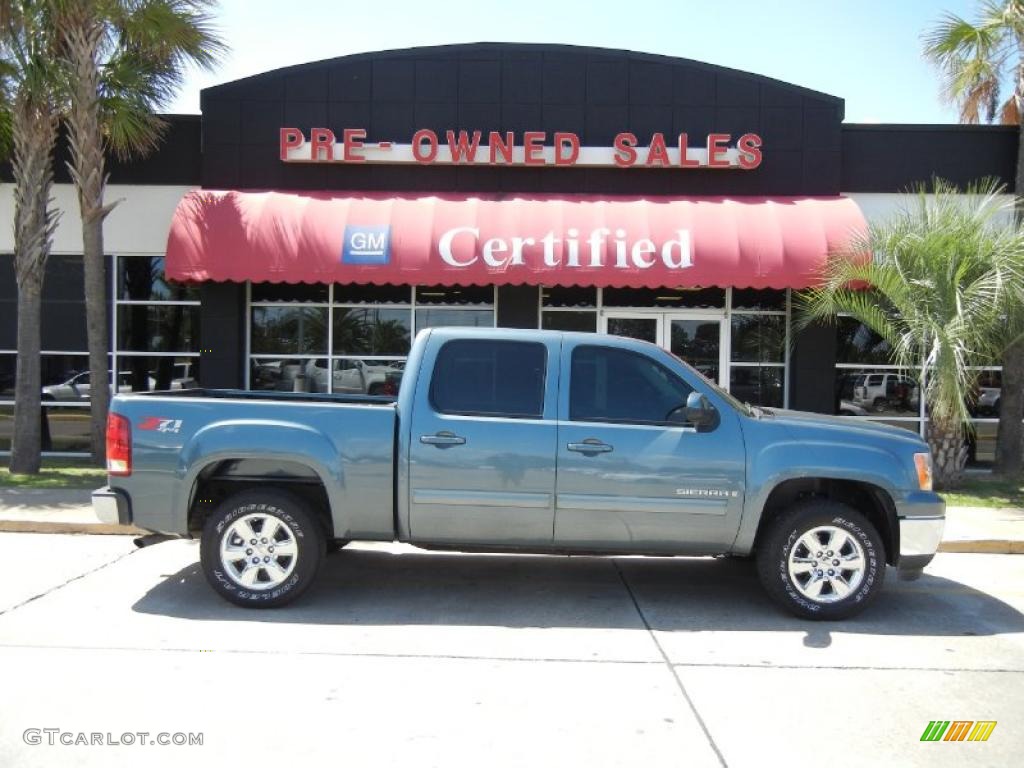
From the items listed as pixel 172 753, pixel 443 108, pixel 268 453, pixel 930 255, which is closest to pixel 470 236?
pixel 443 108

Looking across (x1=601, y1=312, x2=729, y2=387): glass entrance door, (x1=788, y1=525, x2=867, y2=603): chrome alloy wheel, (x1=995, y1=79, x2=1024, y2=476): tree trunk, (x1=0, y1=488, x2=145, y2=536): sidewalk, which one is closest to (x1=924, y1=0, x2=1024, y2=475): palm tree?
(x1=995, y1=79, x2=1024, y2=476): tree trunk

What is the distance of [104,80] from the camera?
1255 centimetres

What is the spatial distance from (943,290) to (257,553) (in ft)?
29.1

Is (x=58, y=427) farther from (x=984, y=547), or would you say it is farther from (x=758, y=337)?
(x=984, y=547)

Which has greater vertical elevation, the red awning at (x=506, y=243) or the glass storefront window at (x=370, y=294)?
the red awning at (x=506, y=243)

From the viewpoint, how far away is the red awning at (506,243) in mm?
12227

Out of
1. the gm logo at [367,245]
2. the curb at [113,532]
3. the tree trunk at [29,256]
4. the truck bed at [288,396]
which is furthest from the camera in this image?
the gm logo at [367,245]

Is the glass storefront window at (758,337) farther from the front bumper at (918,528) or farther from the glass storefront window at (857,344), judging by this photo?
the front bumper at (918,528)

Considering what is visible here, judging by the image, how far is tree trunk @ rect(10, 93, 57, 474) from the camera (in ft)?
39.9

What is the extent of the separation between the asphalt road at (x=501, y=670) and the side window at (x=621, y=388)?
1428 millimetres

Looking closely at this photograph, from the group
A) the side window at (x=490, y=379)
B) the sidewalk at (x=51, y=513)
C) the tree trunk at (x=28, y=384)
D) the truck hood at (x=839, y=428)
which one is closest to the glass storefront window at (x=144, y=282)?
the tree trunk at (x=28, y=384)

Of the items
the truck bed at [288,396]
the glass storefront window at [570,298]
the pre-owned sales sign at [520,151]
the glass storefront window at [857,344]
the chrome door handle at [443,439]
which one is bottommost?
the chrome door handle at [443,439]

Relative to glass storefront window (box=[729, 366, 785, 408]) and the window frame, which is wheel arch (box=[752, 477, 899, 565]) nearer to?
the window frame

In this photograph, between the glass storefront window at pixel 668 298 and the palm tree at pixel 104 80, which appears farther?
the glass storefront window at pixel 668 298
